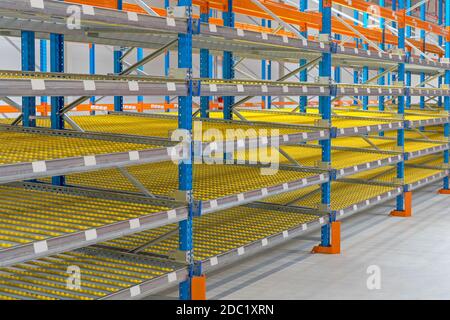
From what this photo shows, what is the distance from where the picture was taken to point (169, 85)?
4.26 m

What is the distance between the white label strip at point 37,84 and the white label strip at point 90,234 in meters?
0.88

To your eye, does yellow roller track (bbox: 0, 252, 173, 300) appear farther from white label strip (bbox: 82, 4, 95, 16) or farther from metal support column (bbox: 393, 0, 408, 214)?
metal support column (bbox: 393, 0, 408, 214)

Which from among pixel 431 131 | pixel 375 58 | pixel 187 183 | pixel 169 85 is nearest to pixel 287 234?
pixel 187 183

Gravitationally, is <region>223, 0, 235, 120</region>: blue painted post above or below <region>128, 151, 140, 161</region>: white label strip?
above

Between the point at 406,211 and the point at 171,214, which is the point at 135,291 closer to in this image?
the point at 171,214

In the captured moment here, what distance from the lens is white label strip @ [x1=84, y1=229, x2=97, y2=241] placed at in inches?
145

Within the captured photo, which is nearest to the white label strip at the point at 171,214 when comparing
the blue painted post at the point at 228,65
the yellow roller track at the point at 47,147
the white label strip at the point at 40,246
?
the yellow roller track at the point at 47,147

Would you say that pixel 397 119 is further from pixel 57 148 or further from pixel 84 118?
pixel 57 148

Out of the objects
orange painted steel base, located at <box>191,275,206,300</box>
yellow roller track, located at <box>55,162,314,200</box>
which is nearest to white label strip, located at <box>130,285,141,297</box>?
orange painted steel base, located at <box>191,275,206,300</box>

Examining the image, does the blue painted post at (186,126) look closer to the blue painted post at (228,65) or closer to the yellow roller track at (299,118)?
the blue painted post at (228,65)

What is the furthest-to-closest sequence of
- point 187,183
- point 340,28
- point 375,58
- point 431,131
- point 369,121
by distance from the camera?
point 431,131 < point 340,28 < point 369,121 < point 375,58 < point 187,183

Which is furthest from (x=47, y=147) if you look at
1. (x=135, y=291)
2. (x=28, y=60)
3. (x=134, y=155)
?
(x=28, y=60)

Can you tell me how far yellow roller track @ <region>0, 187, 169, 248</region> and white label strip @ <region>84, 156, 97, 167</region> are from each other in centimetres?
40

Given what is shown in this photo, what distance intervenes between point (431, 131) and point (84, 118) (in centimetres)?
794
